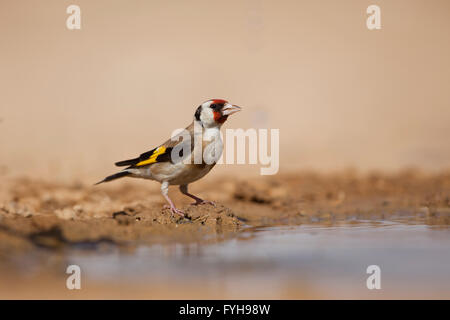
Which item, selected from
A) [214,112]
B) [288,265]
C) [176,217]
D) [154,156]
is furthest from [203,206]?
[288,265]

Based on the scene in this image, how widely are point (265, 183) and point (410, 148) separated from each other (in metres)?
3.96

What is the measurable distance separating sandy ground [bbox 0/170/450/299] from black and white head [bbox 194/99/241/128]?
886mm

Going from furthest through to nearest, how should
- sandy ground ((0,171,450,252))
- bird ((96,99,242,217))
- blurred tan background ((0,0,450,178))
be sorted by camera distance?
blurred tan background ((0,0,450,178)) < bird ((96,99,242,217)) < sandy ground ((0,171,450,252))

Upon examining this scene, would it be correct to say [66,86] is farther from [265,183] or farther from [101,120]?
[265,183]

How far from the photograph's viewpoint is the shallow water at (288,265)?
3570 mm

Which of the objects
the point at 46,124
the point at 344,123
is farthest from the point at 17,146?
the point at 344,123

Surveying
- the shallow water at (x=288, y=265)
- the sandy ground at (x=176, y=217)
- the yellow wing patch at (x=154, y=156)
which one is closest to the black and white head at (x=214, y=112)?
the yellow wing patch at (x=154, y=156)

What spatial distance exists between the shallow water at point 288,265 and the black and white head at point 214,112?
1.40 m

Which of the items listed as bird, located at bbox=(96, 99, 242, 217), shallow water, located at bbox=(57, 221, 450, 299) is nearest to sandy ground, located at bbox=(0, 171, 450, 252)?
bird, located at bbox=(96, 99, 242, 217)

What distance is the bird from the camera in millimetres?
5953

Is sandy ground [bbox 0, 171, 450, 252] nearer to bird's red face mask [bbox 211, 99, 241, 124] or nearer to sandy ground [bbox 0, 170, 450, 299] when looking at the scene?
sandy ground [bbox 0, 170, 450, 299]

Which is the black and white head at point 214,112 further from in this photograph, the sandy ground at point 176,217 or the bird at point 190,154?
the sandy ground at point 176,217

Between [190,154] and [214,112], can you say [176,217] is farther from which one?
[214,112]

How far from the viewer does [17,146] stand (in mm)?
10781
